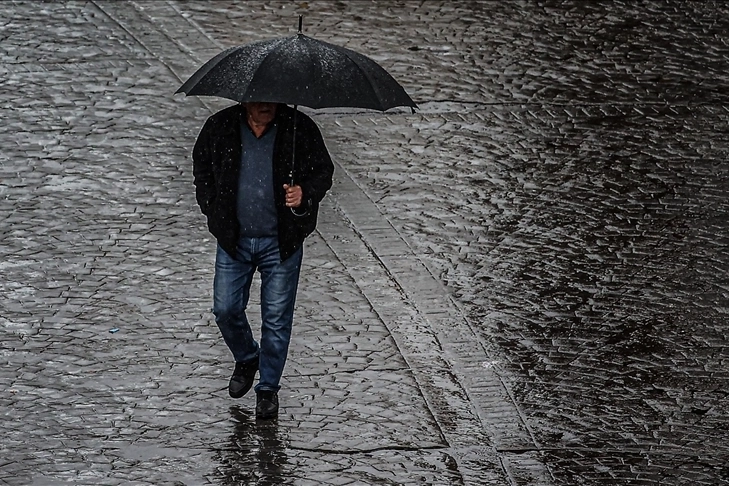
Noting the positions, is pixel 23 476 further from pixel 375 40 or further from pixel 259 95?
pixel 375 40

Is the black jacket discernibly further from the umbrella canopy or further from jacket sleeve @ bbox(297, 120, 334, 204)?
the umbrella canopy

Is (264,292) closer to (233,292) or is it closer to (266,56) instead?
(233,292)

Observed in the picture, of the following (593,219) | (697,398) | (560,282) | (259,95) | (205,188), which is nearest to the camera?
(259,95)

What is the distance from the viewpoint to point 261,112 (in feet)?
19.5

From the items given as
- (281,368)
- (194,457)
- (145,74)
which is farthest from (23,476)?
(145,74)

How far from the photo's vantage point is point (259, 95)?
18.7ft

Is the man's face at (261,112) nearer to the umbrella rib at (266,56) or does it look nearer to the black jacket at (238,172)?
the black jacket at (238,172)

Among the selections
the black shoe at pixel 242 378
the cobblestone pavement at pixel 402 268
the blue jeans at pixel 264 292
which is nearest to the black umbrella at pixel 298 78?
the blue jeans at pixel 264 292

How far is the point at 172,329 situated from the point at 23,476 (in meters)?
1.64

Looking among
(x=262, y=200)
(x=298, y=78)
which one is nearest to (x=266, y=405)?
(x=262, y=200)

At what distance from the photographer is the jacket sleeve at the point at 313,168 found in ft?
19.9

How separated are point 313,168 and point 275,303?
707 mm

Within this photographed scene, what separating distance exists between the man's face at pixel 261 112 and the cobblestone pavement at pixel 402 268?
1.54m

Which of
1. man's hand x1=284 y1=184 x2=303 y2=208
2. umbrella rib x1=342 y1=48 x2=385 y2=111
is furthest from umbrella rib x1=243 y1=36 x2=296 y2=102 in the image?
man's hand x1=284 y1=184 x2=303 y2=208
